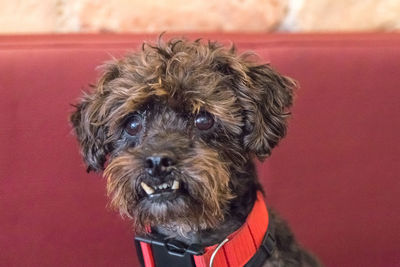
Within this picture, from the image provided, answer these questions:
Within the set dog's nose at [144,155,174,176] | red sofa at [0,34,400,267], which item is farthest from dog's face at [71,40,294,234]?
red sofa at [0,34,400,267]

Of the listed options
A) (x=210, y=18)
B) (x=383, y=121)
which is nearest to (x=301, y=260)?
(x=383, y=121)

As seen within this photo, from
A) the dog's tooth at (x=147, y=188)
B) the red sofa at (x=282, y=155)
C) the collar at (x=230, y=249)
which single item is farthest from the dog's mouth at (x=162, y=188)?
the red sofa at (x=282, y=155)

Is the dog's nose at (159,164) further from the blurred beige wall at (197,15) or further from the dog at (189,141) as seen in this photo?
the blurred beige wall at (197,15)

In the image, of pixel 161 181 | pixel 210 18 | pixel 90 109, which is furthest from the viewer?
pixel 210 18

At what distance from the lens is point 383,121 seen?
1.39m

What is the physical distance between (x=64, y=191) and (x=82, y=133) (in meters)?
0.28

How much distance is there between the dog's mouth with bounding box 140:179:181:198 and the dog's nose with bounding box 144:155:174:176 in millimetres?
30

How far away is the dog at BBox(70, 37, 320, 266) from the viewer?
97 cm

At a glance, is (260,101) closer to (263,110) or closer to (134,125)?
(263,110)

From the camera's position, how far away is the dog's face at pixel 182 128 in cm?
97

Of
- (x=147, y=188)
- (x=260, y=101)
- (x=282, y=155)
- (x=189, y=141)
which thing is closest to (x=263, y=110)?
(x=260, y=101)

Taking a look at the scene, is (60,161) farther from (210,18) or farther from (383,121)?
(383,121)

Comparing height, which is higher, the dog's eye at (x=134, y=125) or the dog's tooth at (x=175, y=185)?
the dog's eye at (x=134, y=125)

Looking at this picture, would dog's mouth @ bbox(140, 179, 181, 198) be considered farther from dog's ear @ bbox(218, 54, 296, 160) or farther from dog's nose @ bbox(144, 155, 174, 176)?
dog's ear @ bbox(218, 54, 296, 160)
